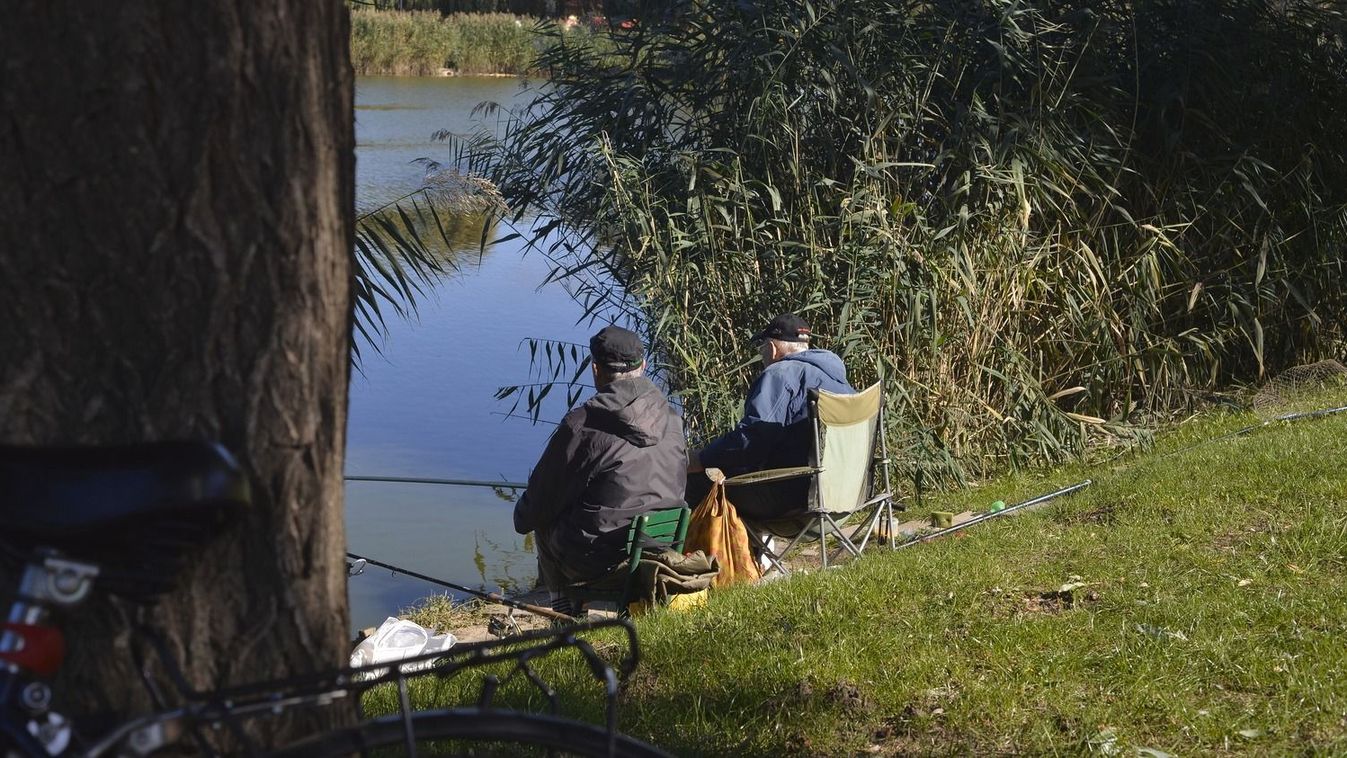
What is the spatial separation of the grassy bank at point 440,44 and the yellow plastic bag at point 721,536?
1919 cm

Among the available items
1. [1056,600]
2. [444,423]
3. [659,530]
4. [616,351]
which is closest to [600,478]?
[659,530]

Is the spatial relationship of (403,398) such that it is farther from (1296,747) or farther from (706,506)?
(1296,747)

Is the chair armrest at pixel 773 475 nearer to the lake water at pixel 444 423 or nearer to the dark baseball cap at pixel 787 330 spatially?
the dark baseball cap at pixel 787 330

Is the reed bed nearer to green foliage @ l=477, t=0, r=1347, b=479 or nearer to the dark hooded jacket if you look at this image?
green foliage @ l=477, t=0, r=1347, b=479

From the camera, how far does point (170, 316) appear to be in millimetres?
1920

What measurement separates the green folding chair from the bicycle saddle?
3.74 meters

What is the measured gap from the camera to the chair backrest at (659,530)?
5.52 meters

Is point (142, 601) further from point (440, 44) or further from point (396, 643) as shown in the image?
point (440, 44)

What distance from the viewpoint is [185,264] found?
192 centimetres

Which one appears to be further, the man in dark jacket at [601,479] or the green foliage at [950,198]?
the green foliage at [950,198]

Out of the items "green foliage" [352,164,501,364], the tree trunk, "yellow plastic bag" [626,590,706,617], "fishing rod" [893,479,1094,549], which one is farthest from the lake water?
the tree trunk

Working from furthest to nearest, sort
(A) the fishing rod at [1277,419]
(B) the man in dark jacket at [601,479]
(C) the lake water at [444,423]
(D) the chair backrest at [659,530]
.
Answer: (C) the lake water at [444,423] < (A) the fishing rod at [1277,419] < (B) the man in dark jacket at [601,479] < (D) the chair backrest at [659,530]

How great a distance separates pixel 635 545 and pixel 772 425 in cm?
141

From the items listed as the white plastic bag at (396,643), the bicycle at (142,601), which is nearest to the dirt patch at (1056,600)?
the white plastic bag at (396,643)
